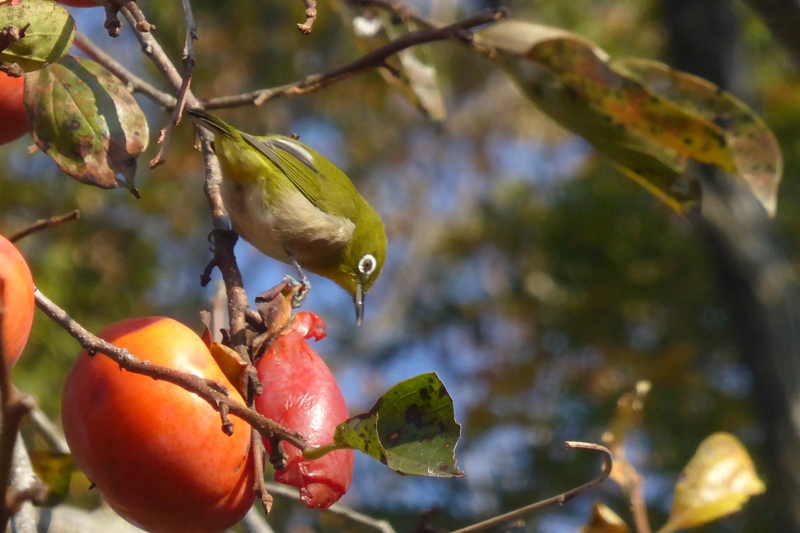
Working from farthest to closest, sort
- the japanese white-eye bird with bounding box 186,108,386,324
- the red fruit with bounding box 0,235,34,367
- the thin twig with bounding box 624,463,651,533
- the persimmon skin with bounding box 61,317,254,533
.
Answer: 1. the japanese white-eye bird with bounding box 186,108,386,324
2. the thin twig with bounding box 624,463,651,533
3. the persimmon skin with bounding box 61,317,254,533
4. the red fruit with bounding box 0,235,34,367

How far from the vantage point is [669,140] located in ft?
5.55

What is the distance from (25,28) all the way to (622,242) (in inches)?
185

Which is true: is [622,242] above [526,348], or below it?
above

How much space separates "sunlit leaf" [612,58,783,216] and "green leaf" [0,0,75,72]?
103cm

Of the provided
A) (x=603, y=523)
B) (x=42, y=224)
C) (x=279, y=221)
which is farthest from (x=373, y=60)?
(x=279, y=221)

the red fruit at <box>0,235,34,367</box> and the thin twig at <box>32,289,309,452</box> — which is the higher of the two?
the red fruit at <box>0,235,34,367</box>

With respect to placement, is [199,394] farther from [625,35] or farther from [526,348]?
[625,35]

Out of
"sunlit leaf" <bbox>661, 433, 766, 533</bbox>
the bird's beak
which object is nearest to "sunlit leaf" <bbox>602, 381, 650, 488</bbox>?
"sunlit leaf" <bbox>661, 433, 766, 533</bbox>

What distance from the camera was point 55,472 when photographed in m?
1.46

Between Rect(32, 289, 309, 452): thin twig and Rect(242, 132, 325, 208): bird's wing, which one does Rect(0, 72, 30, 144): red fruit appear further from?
Rect(242, 132, 325, 208): bird's wing

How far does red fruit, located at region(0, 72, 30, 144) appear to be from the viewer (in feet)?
4.10

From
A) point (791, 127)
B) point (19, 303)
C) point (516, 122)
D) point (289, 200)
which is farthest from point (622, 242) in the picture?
point (516, 122)

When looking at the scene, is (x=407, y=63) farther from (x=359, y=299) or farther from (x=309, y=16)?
(x=359, y=299)

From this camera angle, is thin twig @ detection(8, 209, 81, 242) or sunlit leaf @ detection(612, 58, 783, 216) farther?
sunlit leaf @ detection(612, 58, 783, 216)
